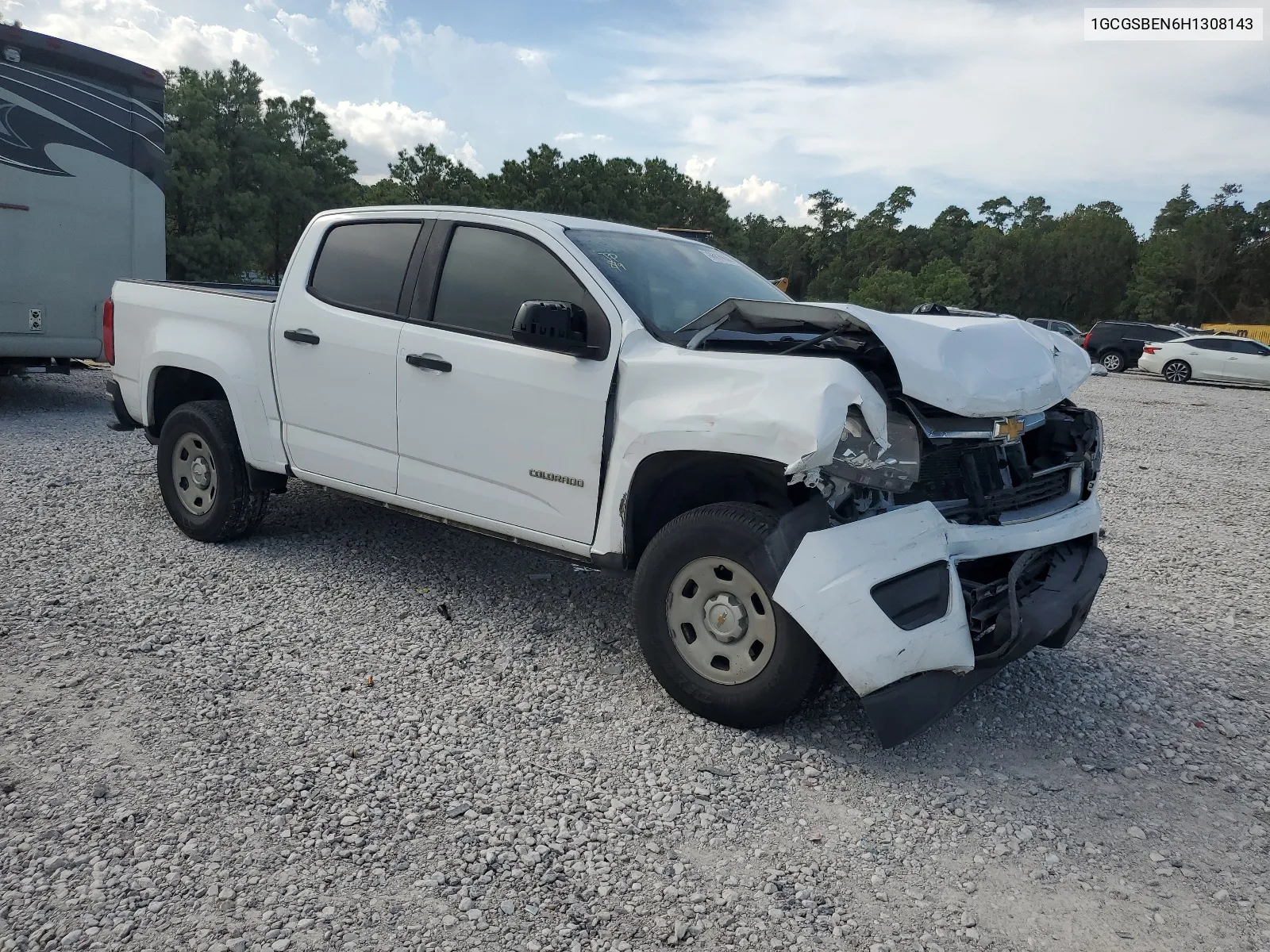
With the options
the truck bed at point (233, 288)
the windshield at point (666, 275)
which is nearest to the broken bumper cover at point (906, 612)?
the windshield at point (666, 275)

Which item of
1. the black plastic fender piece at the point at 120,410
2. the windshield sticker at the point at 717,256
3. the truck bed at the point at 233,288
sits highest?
the windshield sticker at the point at 717,256

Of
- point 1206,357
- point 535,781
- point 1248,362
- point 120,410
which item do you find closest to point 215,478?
point 120,410

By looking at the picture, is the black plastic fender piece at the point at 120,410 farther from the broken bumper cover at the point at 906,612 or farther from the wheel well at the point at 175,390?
the broken bumper cover at the point at 906,612

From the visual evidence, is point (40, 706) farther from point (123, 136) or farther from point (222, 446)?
point (123, 136)

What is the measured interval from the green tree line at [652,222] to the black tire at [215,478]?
26429 mm

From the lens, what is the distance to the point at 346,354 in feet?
15.6

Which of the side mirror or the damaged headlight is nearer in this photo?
the damaged headlight

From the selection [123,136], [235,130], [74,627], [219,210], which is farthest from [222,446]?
[235,130]

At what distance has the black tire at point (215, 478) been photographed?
540 centimetres

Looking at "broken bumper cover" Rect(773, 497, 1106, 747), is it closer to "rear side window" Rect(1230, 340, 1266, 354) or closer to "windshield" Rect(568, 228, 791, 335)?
"windshield" Rect(568, 228, 791, 335)

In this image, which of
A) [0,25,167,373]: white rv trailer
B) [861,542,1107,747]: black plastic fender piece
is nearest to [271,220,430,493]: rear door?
[861,542,1107,747]: black plastic fender piece

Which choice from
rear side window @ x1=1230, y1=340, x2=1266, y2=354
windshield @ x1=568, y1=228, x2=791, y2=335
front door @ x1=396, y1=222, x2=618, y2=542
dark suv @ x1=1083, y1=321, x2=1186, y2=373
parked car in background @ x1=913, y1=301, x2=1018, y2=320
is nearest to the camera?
front door @ x1=396, y1=222, x2=618, y2=542

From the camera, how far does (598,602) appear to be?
16.4ft

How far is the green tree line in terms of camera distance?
101 feet
